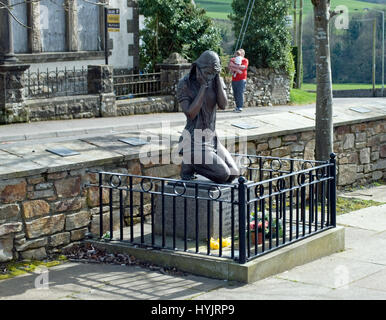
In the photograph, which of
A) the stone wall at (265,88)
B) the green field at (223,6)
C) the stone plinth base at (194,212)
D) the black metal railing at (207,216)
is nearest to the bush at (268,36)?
the stone wall at (265,88)

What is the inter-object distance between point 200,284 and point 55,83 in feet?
45.0

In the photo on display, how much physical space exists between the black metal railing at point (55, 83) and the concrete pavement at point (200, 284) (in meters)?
11.6

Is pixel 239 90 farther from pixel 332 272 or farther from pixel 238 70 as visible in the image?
pixel 332 272

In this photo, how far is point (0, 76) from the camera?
16.6m

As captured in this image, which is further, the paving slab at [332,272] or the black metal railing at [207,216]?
the black metal railing at [207,216]

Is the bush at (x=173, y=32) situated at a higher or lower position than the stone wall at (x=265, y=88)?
higher

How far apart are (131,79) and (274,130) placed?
39.2 feet

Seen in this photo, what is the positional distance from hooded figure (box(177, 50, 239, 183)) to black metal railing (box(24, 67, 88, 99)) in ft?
Answer: 35.9

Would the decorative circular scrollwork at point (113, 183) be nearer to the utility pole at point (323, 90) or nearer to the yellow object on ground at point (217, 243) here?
the yellow object on ground at point (217, 243)

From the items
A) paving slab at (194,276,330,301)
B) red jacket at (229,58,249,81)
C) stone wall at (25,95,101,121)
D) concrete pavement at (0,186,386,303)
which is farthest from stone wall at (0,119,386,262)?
red jacket at (229,58,249,81)

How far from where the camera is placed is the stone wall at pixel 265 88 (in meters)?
25.2

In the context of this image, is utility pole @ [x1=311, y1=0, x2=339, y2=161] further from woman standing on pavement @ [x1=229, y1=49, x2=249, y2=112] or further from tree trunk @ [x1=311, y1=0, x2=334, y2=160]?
woman standing on pavement @ [x1=229, y1=49, x2=249, y2=112]

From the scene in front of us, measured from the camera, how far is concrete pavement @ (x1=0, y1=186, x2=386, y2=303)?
646 cm

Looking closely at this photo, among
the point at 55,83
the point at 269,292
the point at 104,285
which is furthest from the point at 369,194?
the point at 55,83
